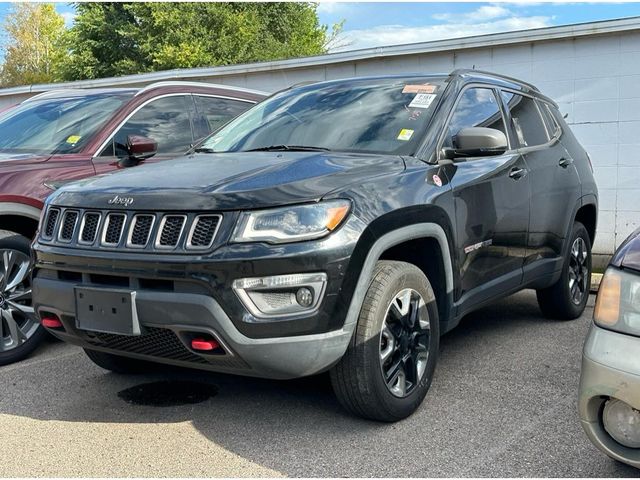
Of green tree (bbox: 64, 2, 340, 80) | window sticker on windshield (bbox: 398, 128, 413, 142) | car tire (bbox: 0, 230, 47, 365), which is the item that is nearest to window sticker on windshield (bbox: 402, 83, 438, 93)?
window sticker on windshield (bbox: 398, 128, 413, 142)

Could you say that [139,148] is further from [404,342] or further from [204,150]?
[404,342]

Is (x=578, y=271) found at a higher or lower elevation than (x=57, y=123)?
lower

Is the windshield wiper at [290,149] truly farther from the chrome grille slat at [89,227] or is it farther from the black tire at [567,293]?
the black tire at [567,293]

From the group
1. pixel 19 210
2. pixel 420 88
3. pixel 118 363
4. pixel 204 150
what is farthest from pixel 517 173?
pixel 19 210

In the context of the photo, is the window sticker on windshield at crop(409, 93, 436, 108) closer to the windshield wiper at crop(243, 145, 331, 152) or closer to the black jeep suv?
the black jeep suv

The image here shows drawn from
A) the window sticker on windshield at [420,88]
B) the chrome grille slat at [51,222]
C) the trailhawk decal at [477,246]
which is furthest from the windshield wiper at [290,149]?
the chrome grille slat at [51,222]

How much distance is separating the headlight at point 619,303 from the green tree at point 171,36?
83.6 ft

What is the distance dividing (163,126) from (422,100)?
100 inches

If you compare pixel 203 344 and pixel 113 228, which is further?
pixel 113 228

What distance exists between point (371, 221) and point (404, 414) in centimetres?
103

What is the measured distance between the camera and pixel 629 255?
257 cm

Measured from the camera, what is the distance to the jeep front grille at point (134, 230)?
9.87 ft

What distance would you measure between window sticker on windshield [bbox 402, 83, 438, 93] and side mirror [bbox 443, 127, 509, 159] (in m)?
0.43

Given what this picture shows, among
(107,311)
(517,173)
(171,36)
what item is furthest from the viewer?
(171,36)
